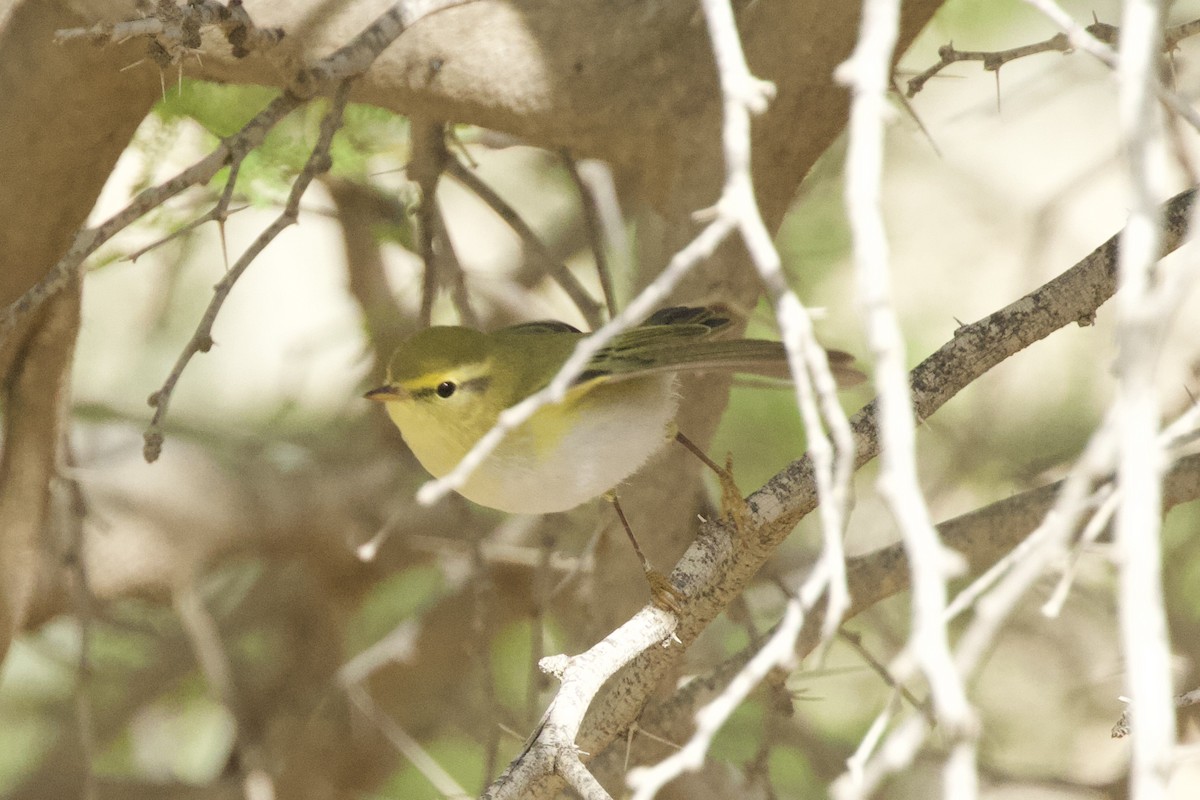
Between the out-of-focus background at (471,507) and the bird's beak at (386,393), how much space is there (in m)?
0.92

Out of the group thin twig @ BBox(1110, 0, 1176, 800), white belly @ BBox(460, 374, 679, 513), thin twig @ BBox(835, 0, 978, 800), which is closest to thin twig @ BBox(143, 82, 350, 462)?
white belly @ BBox(460, 374, 679, 513)

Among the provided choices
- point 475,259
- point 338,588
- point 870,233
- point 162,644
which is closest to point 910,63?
point 475,259

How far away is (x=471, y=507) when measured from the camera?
404 centimetres

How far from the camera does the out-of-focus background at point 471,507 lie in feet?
12.4

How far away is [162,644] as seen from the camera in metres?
4.35

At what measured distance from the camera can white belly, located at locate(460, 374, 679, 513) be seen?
2.16 metres

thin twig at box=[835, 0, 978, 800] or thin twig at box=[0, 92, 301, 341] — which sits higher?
thin twig at box=[0, 92, 301, 341]

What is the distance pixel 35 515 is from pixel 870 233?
2.64 meters

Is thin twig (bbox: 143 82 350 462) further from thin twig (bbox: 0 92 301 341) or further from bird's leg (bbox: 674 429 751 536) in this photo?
bird's leg (bbox: 674 429 751 536)

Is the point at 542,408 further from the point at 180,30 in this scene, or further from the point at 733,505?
the point at 180,30

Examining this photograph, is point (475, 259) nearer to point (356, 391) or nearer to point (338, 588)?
point (356, 391)

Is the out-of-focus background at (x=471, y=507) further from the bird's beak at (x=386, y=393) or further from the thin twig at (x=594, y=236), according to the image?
the bird's beak at (x=386, y=393)

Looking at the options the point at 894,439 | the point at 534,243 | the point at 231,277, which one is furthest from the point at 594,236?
the point at 894,439

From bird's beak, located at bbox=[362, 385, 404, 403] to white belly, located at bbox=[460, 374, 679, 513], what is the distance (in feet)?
0.78
